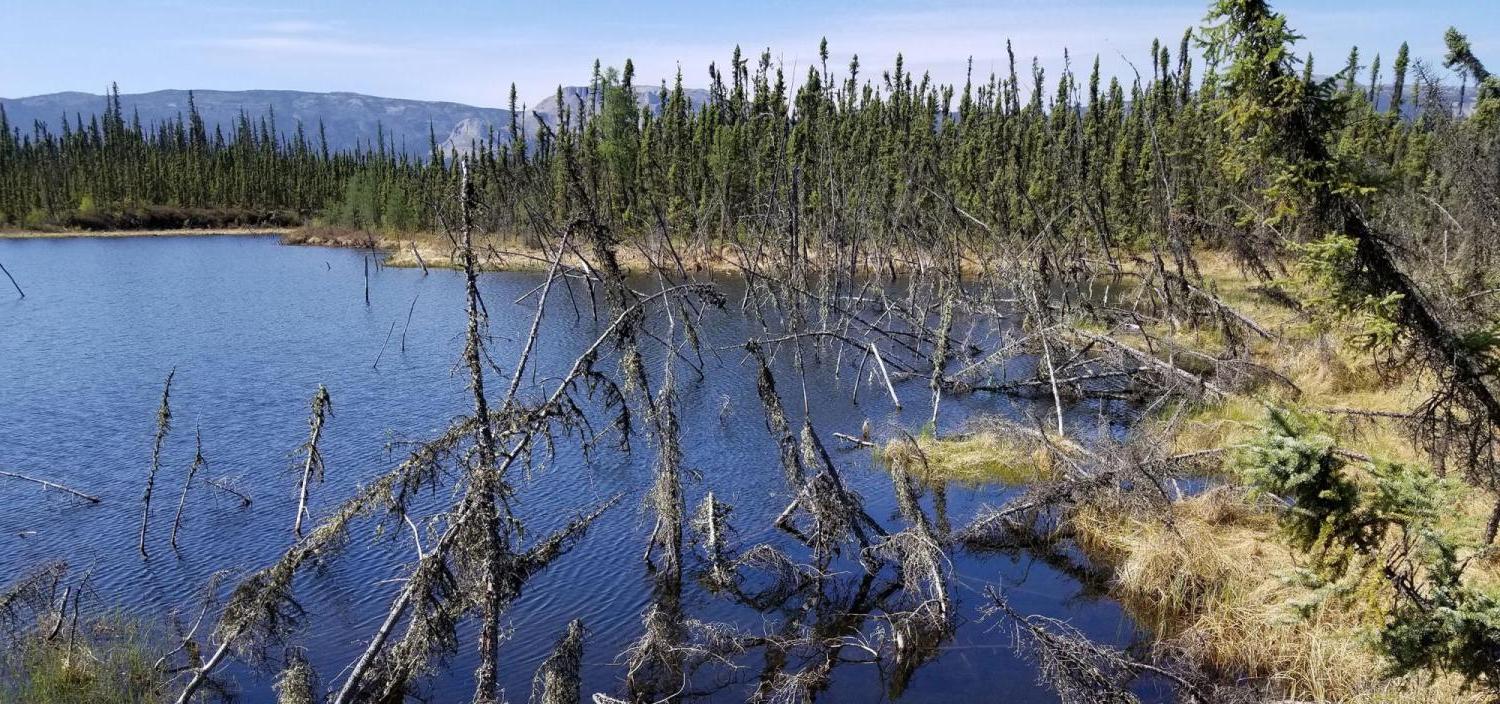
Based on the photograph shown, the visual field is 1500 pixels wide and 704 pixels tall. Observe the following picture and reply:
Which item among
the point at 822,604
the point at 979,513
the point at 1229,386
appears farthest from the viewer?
the point at 1229,386

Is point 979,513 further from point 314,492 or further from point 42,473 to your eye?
point 42,473

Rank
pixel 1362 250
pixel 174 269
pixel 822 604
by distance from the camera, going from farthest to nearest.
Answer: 1. pixel 174 269
2. pixel 822 604
3. pixel 1362 250

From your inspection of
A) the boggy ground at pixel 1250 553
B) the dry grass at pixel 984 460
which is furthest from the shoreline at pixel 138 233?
the boggy ground at pixel 1250 553

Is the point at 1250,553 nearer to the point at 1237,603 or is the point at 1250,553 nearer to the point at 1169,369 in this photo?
the point at 1237,603

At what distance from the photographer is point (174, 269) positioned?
61.2 m

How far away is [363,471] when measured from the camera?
1944cm

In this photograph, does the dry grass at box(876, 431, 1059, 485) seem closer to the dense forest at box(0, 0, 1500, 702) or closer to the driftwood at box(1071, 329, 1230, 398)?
the dense forest at box(0, 0, 1500, 702)

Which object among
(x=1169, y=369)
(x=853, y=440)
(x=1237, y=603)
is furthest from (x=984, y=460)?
(x=1237, y=603)

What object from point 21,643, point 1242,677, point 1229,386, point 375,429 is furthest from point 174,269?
point 1242,677

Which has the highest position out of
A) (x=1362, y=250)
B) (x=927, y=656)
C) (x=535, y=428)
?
(x=1362, y=250)

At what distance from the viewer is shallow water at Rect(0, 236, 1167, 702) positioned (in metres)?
13.4

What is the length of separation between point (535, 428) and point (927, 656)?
5.91 metres

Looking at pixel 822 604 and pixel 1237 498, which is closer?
pixel 822 604

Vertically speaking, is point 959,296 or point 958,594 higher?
point 959,296
